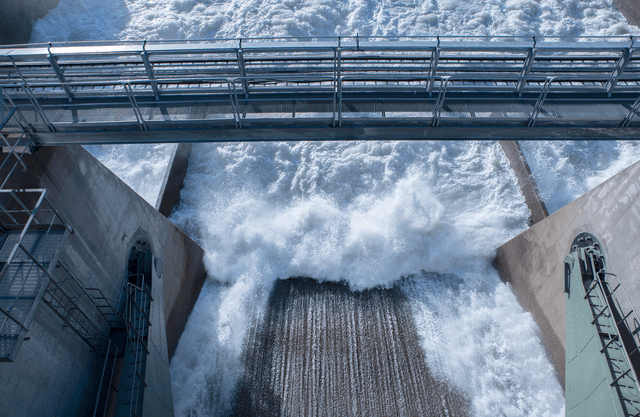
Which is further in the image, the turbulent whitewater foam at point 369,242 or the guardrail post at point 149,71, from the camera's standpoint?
the turbulent whitewater foam at point 369,242

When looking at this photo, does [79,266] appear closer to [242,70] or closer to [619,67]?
[242,70]

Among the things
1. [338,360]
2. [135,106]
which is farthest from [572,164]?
[135,106]

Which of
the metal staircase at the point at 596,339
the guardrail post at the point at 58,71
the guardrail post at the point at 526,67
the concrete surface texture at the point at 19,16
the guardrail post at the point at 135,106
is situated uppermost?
the concrete surface texture at the point at 19,16

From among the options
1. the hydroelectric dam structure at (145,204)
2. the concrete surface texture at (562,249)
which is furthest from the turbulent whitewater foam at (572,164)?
the hydroelectric dam structure at (145,204)

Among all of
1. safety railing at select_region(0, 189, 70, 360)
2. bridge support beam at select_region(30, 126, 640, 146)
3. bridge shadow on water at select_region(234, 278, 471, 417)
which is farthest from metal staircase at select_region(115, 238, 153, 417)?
bridge shadow on water at select_region(234, 278, 471, 417)

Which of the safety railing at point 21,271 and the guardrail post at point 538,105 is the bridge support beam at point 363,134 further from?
the safety railing at point 21,271
